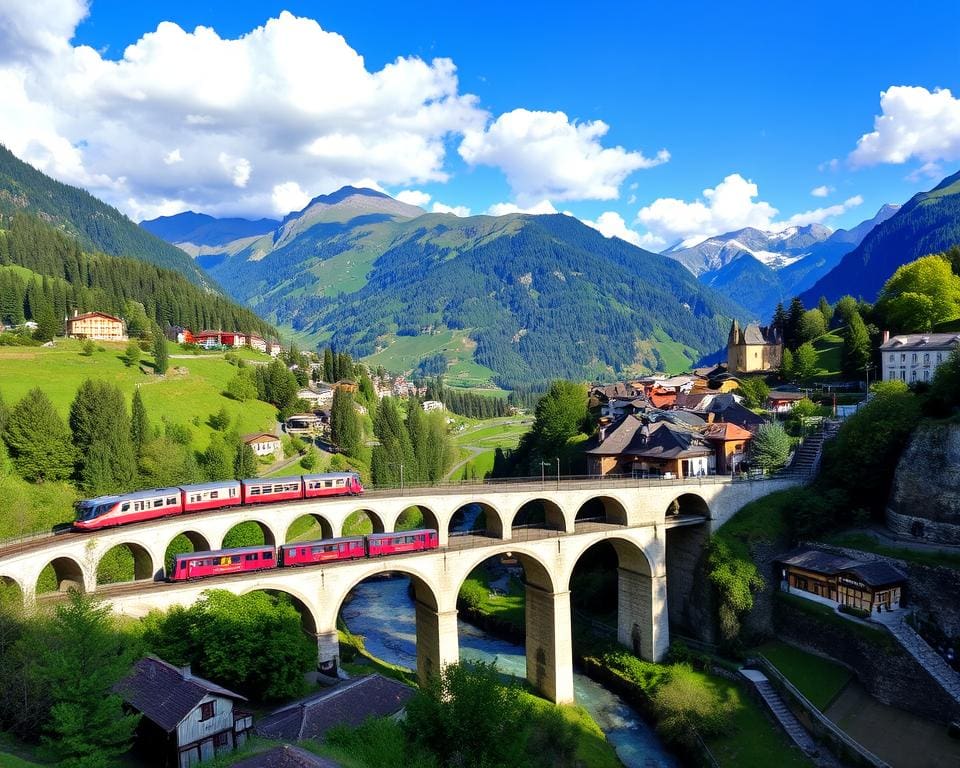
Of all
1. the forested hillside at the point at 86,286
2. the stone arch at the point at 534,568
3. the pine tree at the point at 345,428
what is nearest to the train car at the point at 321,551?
the stone arch at the point at 534,568

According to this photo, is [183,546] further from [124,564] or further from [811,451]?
[811,451]

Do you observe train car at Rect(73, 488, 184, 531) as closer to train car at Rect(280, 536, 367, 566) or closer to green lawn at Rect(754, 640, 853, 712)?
train car at Rect(280, 536, 367, 566)

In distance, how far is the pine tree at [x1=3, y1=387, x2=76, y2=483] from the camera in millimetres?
64625

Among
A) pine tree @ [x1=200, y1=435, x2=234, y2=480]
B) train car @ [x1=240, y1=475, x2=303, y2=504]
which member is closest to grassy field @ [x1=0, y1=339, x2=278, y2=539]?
pine tree @ [x1=200, y1=435, x2=234, y2=480]

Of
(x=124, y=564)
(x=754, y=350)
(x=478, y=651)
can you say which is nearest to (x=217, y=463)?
(x=124, y=564)

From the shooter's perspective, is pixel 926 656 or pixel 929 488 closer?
pixel 926 656

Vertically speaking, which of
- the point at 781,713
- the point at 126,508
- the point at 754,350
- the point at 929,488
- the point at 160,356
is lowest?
the point at 781,713

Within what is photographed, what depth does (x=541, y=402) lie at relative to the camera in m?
101

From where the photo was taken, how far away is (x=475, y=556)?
47.6 m

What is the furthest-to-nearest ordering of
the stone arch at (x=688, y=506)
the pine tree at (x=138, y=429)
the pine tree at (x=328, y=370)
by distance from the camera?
the pine tree at (x=328, y=370) < the pine tree at (x=138, y=429) < the stone arch at (x=688, y=506)

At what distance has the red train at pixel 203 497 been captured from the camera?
1666 inches

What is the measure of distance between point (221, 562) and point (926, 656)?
4560cm

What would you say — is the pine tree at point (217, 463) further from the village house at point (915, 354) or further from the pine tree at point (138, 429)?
the village house at point (915, 354)

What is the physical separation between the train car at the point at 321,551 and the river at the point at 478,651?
525 inches
